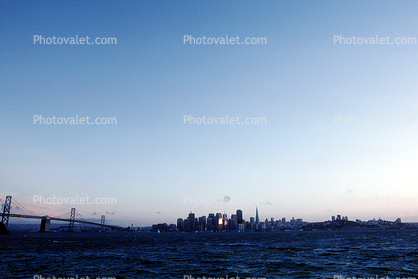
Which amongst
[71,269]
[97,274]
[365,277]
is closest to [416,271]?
[365,277]

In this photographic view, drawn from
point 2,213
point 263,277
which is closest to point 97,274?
point 263,277

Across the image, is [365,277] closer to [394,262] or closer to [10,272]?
[394,262]

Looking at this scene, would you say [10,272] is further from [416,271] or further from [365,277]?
[416,271]

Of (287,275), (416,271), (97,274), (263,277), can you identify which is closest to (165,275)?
(97,274)

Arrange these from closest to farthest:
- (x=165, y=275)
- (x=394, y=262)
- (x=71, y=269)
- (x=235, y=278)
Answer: (x=235, y=278), (x=165, y=275), (x=71, y=269), (x=394, y=262)

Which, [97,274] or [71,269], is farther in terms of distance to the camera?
[71,269]

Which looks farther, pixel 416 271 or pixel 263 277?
pixel 416 271

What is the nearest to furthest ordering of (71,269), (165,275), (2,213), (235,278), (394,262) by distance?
(235,278) < (165,275) < (71,269) < (394,262) < (2,213)

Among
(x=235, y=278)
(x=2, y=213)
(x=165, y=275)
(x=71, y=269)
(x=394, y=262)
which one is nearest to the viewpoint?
(x=235, y=278)
